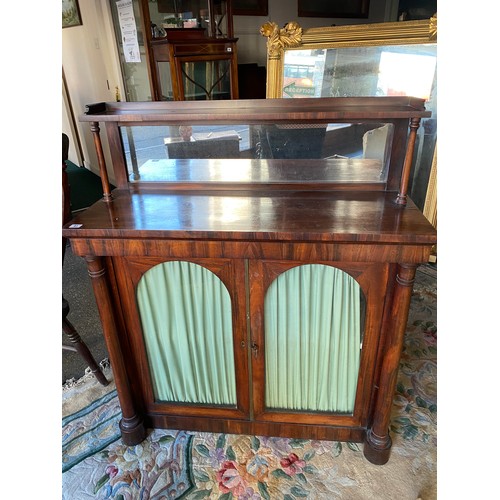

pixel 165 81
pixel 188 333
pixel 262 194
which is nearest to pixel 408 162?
pixel 262 194

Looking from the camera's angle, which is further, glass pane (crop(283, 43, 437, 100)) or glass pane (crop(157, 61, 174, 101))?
glass pane (crop(157, 61, 174, 101))

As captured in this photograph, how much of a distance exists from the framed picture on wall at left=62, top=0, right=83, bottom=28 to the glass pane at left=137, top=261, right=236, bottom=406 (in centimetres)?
298

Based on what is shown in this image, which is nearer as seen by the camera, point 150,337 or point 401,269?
point 401,269

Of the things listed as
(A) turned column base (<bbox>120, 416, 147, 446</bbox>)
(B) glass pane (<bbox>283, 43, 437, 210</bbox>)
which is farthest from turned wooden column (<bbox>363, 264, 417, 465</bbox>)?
(B) glass pane (<bbox>283, 43, 437, 210</bbox>)

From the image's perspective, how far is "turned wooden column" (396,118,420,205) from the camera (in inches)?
38.0

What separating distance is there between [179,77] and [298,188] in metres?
1.80

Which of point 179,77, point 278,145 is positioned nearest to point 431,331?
point 278,145

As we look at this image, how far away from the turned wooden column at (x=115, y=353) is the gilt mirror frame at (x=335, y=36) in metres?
1.64

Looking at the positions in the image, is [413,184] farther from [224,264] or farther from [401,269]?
[224,264]

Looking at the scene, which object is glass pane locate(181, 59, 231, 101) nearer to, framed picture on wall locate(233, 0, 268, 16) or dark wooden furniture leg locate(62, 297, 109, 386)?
framed picture on wall locate(233, 0, 268, 16)

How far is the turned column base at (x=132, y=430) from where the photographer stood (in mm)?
1320

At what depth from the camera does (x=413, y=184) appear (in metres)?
2.32

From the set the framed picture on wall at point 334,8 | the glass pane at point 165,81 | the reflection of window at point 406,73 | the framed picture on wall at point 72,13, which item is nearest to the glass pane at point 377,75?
the reflection of window at point 406,73

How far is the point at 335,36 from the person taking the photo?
207 centimetres
